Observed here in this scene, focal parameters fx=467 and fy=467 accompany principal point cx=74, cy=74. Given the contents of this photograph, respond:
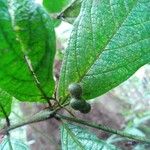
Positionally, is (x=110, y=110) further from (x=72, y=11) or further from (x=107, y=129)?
(x=107, y=129)

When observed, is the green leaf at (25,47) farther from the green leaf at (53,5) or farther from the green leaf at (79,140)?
the green leaf at (53,5)

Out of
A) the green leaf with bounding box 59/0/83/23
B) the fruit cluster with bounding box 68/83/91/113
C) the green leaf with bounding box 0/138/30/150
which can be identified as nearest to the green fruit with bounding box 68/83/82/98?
the fruit cluster with bounding box 68/83/91/113

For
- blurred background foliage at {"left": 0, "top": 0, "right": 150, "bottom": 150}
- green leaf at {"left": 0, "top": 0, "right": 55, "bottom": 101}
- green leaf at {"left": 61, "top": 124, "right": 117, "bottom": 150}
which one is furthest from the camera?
blurred background foliage at {"left": 0, "top": 0, "right": 150, "bottom": 150}

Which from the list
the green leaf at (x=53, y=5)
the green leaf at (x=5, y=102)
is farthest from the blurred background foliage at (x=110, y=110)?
the green leaf at (x=5, y=102)

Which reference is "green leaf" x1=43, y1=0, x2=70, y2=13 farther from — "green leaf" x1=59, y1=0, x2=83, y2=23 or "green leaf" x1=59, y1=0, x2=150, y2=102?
"green leaf" x1=59, y1=0, x2=150, y2=102

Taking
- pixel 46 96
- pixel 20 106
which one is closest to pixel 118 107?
pixel 20 106

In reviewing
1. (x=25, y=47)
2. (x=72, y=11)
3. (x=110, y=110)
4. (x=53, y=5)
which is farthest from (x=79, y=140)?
(x=110, y=110)
